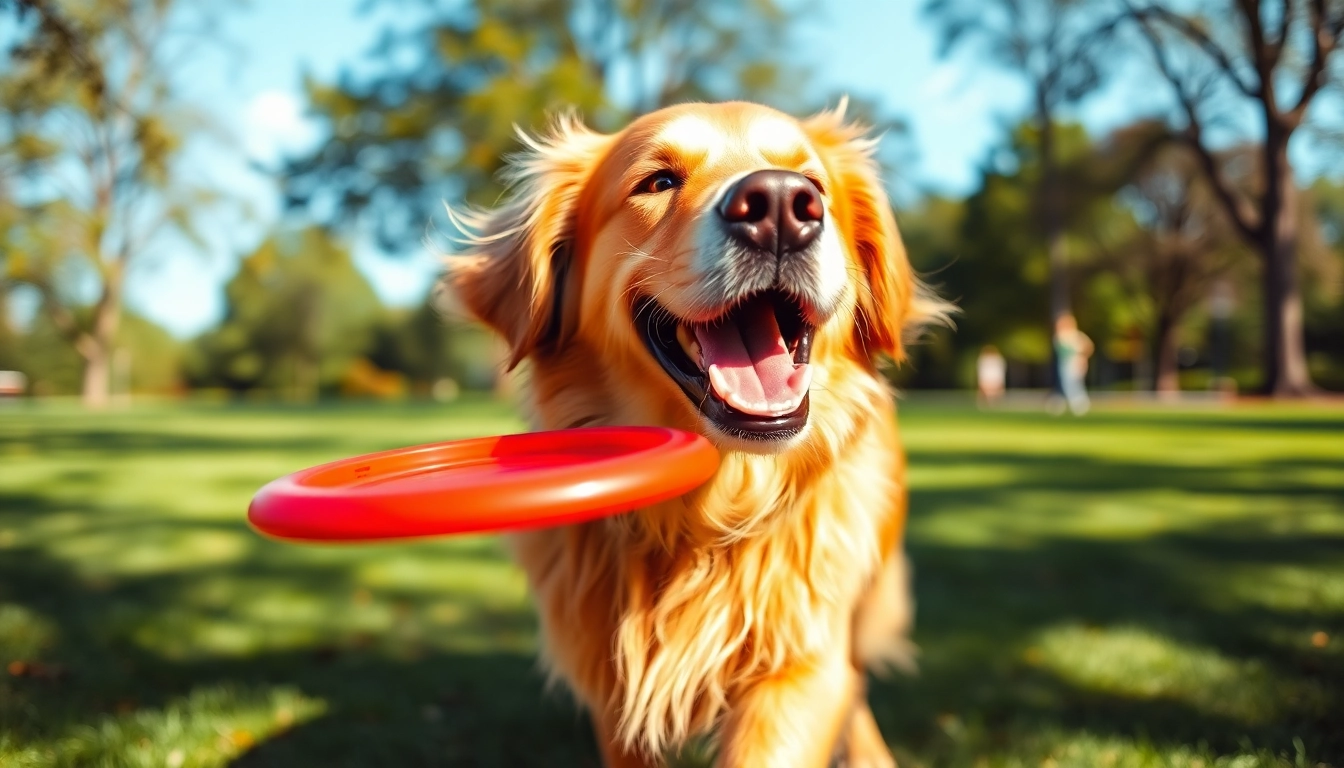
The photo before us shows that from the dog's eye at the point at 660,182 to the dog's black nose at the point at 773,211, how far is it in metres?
0.40

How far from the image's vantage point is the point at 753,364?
2.24 m

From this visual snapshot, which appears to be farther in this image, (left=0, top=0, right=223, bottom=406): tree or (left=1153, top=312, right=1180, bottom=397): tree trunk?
(left=1153, top=312, right=1180, bottom=397): tree trunk

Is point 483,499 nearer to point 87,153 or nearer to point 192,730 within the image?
point 192,730

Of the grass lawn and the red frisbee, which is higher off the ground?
the red frisbee

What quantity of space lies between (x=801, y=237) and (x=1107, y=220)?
36.3m

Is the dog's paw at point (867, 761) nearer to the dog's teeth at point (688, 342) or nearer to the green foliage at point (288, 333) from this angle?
the dog's teeth at point (688, 342)

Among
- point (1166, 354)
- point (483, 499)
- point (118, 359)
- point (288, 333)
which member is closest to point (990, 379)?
point (1166, 354)

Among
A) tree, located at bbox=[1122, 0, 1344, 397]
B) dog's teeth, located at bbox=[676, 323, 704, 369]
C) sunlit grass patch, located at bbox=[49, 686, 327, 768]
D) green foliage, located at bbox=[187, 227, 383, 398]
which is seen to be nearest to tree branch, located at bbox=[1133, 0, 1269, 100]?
tree, located at bbox=[1122, 0, 1344, 397]

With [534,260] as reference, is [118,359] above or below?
below

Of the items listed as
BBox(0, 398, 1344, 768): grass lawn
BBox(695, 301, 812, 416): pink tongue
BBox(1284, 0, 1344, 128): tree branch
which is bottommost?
BBox(0, 398, 1344, 768): grass lawn

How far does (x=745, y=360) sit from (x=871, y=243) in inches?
31.2

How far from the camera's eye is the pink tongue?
84.3 inches

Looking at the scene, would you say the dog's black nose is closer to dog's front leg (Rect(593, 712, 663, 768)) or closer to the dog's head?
the dog's head

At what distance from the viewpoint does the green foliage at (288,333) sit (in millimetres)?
47938
